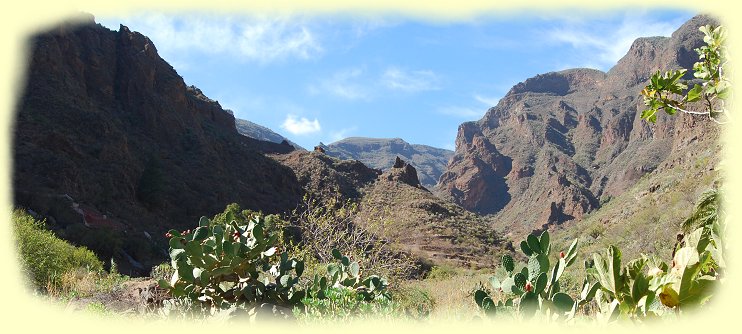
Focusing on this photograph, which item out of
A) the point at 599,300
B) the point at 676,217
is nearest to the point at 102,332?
the point at 599,300

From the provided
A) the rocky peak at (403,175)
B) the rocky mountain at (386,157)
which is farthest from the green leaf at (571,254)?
the rocky mountain at (386,157)

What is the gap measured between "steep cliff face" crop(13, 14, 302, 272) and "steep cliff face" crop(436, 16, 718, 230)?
2055 inches

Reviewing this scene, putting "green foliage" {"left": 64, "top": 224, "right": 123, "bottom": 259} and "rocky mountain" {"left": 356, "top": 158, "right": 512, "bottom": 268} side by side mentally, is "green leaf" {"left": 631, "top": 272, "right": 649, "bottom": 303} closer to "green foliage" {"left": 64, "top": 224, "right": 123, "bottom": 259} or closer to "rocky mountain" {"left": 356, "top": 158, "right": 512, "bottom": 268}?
"green foliage" {"left": 64, "top": 224, "right": 123, "bottom": 259}

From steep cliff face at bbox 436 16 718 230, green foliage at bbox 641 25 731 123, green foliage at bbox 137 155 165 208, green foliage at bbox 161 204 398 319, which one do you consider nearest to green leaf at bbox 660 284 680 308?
green foliage at bbox 641 25 731 123

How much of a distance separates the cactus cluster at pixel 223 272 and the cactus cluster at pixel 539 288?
2.68m

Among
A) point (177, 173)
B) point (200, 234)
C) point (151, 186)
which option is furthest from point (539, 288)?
point (177, 173)

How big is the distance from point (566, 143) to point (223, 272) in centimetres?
12156

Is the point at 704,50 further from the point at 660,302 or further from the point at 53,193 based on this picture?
the point at 53,193

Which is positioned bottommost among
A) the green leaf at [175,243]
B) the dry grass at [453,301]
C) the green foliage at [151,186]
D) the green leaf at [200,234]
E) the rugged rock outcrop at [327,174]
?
the dry grass at [453,301]

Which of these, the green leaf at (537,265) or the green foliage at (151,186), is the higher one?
the green foliage at (151,186)

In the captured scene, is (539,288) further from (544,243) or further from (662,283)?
(662,283)

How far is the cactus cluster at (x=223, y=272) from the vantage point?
5.12 m

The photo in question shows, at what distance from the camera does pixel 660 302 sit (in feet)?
7.34

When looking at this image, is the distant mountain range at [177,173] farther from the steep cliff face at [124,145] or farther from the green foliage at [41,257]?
the green foliage at [41,257]
